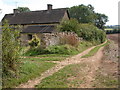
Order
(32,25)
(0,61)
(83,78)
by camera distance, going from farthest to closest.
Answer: (32,25) < (83,78) < (0,61)

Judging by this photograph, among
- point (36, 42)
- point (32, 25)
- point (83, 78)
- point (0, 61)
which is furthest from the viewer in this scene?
point (32, 25)

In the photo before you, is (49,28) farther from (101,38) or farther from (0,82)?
(0,82)

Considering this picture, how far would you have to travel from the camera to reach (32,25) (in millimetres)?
32906

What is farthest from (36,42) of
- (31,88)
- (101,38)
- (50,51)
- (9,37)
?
(101,38)

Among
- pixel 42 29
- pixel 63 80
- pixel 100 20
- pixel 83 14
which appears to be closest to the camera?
pixel 63 80

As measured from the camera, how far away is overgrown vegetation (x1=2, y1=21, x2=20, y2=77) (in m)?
6.13

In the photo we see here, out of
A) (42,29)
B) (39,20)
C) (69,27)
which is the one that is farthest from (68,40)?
(39,20)

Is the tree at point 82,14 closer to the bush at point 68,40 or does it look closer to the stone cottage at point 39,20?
the stone cottage at point 39,20

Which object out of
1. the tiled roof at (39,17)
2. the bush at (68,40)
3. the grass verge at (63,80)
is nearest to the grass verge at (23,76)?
the grass verge at (63,80)

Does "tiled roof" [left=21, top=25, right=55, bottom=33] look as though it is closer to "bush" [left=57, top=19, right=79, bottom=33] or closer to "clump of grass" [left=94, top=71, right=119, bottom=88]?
"bush" [left=57, top=19, right=79, bottom=33]

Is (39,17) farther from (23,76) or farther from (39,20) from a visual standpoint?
(23,76)

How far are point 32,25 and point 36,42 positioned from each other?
697 inches

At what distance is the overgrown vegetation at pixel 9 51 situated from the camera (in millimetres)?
6133

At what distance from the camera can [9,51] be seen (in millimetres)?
6348
